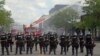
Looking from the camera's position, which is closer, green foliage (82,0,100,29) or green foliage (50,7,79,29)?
green foliage (82,0,100,29)

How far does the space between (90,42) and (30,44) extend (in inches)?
275

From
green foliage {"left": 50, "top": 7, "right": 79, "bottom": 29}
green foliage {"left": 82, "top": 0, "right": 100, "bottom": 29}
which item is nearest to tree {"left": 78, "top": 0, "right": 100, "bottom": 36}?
green foliage {"left": 82, "top": 0, "right": 100, "bottom": 29}

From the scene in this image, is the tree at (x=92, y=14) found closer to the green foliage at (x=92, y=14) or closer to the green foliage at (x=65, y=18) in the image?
the green foliage at (x=92, y=14)

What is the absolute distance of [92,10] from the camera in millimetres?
75188

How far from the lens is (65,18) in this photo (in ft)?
364

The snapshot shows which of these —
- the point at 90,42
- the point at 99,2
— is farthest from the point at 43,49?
the point at 99,2

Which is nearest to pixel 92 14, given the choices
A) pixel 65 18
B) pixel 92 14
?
pixel 92 14

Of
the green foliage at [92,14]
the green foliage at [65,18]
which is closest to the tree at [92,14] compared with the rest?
the green foliage at [92,14]

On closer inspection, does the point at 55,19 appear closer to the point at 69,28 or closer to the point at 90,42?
the point at 69,28

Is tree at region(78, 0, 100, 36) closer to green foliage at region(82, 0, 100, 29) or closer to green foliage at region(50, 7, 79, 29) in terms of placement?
green foliage at region(82, 0, 100, 29)

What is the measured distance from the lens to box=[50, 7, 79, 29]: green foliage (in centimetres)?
10925

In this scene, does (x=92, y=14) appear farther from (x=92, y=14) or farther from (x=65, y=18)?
(x=65, y=18)

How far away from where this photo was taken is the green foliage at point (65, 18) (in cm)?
10925

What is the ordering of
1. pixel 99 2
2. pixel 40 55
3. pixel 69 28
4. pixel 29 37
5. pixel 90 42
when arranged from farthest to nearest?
pixel 69 28 → pixel 99 2 → pixel 29 37 → pixel 40 55 → pixel 90 42
